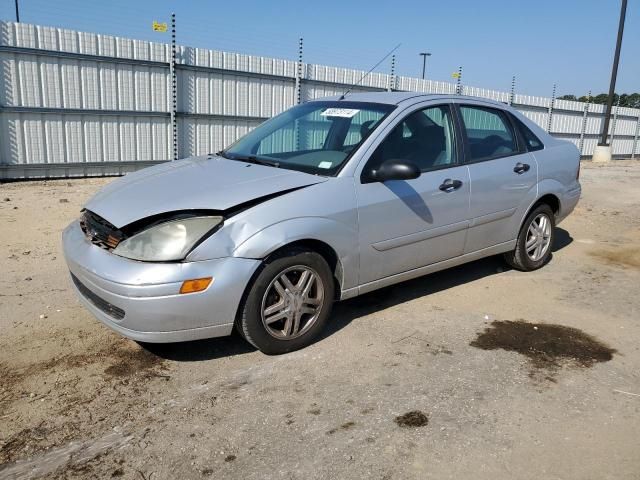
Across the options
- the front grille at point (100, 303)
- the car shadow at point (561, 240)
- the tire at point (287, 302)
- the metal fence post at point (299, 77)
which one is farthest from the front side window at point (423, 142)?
the metal fence post at point (299, 77)

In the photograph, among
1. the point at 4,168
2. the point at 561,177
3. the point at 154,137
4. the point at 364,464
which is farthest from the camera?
the point at 154,137

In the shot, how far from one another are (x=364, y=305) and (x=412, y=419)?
1732 millimetres

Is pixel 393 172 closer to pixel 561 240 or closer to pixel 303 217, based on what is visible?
pixel 303 217

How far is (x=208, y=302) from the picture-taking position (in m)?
3.23

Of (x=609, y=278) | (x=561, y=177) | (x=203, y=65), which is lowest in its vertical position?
(x=609, y=278)

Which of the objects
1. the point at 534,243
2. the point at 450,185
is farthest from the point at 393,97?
the point at 534,243

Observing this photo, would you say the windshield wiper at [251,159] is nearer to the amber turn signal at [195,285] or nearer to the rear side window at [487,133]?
the amber turn signal at [195,285]

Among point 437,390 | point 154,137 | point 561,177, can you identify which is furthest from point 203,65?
point 437,390

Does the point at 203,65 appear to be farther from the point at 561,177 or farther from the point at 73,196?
the point at 561,177

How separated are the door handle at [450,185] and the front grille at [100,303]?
2.49 metres

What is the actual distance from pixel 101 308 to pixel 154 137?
Answer: 331 inches

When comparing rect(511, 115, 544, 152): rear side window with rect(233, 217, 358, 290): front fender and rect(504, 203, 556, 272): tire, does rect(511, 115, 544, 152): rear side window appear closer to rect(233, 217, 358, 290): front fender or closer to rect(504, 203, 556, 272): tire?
rect(504, 203, 556, 272): tire

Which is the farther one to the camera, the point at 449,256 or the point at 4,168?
the point at 4,168

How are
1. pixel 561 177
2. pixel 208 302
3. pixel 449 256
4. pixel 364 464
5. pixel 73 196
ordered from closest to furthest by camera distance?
pixel 364 464 → pixel 208 302 → pixel 449 256 → pixel 561 177 → pixel 73 196
